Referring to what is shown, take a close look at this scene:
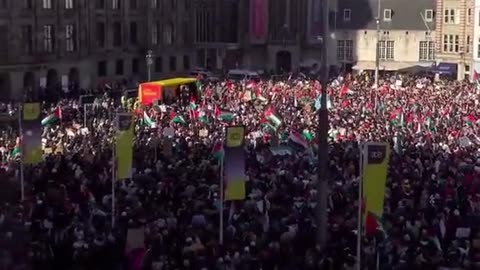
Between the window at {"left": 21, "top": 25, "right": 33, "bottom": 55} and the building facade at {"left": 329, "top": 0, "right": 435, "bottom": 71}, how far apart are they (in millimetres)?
35216

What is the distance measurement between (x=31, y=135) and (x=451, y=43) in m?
64.5

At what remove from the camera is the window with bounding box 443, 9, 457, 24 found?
291 feet

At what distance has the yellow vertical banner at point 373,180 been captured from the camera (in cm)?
2308

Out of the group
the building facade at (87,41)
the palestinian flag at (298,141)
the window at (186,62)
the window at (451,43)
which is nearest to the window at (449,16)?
the window at (451,43)

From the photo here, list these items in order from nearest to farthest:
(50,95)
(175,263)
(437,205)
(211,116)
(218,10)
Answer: (175,263), (437,205), (211,116), (50,95), (218,10)

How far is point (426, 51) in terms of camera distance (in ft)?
307

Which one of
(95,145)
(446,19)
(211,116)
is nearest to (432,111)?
(211,116)

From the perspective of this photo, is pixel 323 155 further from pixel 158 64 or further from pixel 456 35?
pixel 456 35

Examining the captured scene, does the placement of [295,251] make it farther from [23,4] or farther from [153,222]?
[23,4]

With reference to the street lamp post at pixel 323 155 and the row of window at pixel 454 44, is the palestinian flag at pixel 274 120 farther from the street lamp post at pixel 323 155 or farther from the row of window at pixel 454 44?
the row of window at pixel 454 44

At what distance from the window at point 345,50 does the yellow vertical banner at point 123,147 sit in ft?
228

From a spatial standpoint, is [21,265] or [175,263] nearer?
[21,265]

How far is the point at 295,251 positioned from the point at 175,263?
2.87m

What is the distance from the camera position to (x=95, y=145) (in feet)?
125
